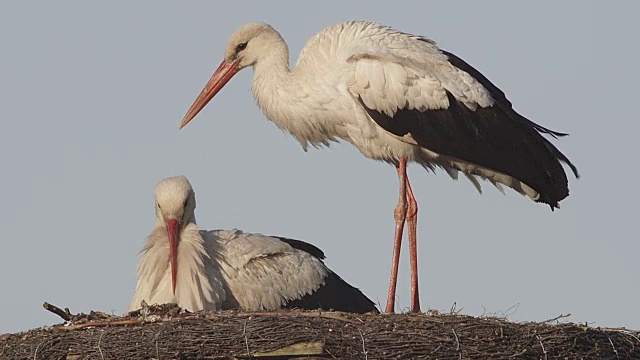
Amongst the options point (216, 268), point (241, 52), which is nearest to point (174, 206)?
point (216, 268)

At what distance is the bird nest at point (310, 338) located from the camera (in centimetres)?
695

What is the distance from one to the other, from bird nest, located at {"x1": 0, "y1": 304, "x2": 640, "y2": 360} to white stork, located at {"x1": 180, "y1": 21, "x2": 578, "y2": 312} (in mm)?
1648

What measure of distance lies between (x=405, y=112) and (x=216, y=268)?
139 centimetres

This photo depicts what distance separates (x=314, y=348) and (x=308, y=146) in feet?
9.08

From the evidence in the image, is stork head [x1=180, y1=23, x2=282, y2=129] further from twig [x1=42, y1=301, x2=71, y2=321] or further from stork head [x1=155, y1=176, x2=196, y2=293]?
twig [x1=42, y1=301, x2=71, y2=321]

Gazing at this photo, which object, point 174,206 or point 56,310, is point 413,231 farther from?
point 56,310

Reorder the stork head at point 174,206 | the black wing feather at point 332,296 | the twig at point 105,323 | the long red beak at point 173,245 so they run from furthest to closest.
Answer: the black wing feather at point 332,296 < the stork head at point 174,206 < the long red beak at point 173,245 < the twig at point 105,323

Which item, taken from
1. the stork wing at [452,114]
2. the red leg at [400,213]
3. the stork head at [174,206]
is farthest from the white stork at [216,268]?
the stork wing at [452,114]

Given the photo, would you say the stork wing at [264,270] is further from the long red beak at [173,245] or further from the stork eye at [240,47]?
the stork eye at [240,47]

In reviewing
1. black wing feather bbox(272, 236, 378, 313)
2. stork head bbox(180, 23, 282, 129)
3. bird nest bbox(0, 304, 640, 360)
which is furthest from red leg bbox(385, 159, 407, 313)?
bird nest bbox(0, 304, 640, 360)

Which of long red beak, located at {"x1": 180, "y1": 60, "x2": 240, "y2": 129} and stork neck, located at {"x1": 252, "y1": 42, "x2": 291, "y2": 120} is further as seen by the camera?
long red beak, located at {"x1": 180, "y1": 60, "x2": 240, "y2": 129}

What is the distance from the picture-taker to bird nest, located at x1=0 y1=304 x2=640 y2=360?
6953mm

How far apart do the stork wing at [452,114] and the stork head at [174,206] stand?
3.68 feet

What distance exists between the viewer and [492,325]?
285 inches
